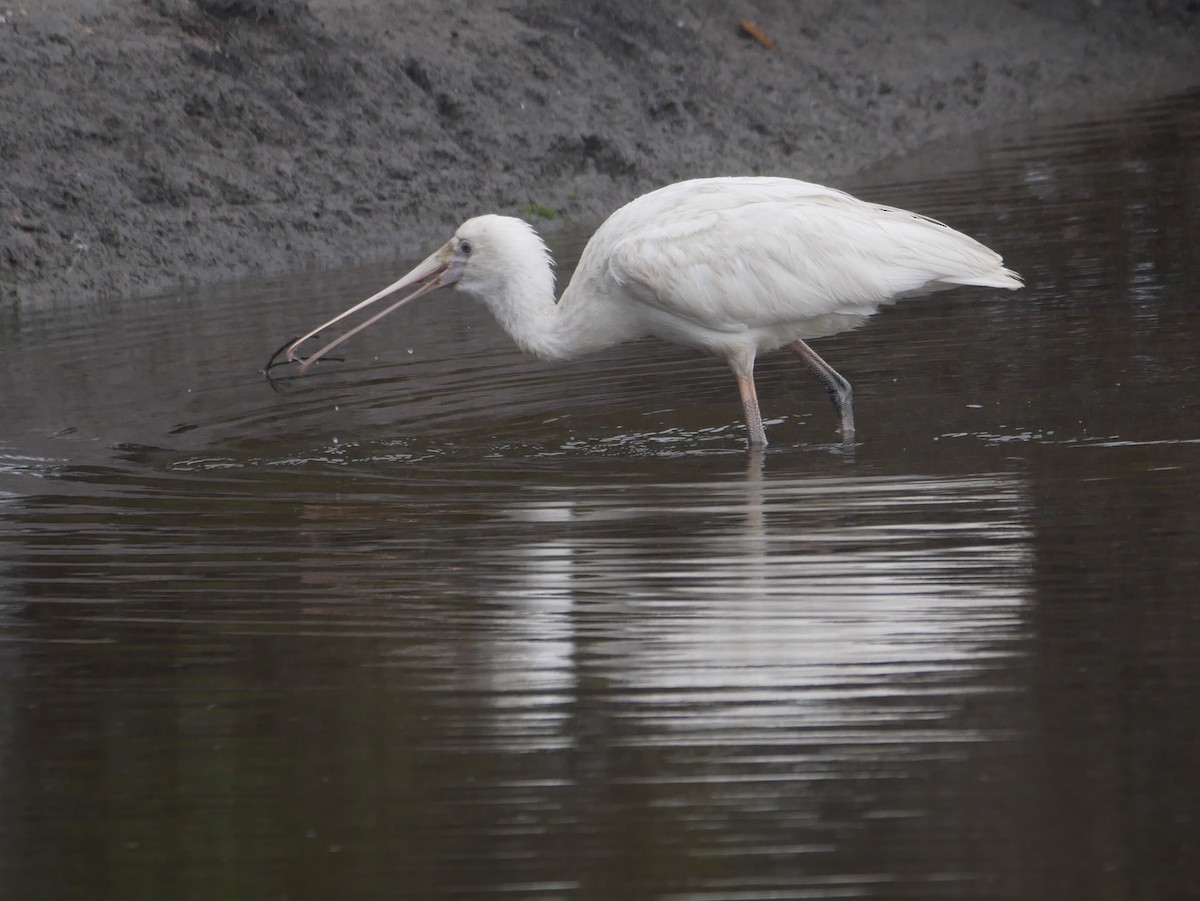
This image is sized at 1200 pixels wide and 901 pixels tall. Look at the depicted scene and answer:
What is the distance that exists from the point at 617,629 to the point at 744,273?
326 centimetres

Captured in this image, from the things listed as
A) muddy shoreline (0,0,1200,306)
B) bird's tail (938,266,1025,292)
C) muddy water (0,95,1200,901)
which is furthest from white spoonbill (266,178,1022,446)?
muddy shoreline (0,0,1200,306)

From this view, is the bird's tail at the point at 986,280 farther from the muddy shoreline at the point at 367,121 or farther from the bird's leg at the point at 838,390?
the muddy shoreline at the point at 367,121

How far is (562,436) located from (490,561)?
2296 mm

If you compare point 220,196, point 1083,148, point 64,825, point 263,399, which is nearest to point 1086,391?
point 263,399

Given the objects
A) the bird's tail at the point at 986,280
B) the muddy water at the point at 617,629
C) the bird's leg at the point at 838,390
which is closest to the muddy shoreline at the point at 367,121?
the muddy water at the point at 617,629

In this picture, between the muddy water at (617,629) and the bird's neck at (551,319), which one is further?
the bird's neck at (551,319)

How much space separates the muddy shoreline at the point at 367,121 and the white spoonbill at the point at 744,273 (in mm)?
6857

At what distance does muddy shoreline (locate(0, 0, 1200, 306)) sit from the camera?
15.3m

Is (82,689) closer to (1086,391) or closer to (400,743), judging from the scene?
(400,743)

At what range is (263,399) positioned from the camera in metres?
10.5

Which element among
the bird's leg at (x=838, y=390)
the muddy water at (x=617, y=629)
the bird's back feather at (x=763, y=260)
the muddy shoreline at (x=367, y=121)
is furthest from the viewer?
the muddy shoreline at (x=367, y=121)

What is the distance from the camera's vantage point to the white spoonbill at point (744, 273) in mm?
8617

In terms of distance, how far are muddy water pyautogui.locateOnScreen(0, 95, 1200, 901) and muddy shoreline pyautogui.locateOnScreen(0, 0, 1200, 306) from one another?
15.3ft

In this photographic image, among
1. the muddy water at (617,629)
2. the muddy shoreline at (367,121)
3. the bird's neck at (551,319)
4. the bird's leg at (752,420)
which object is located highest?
the muddy shoreline at (367,121)
